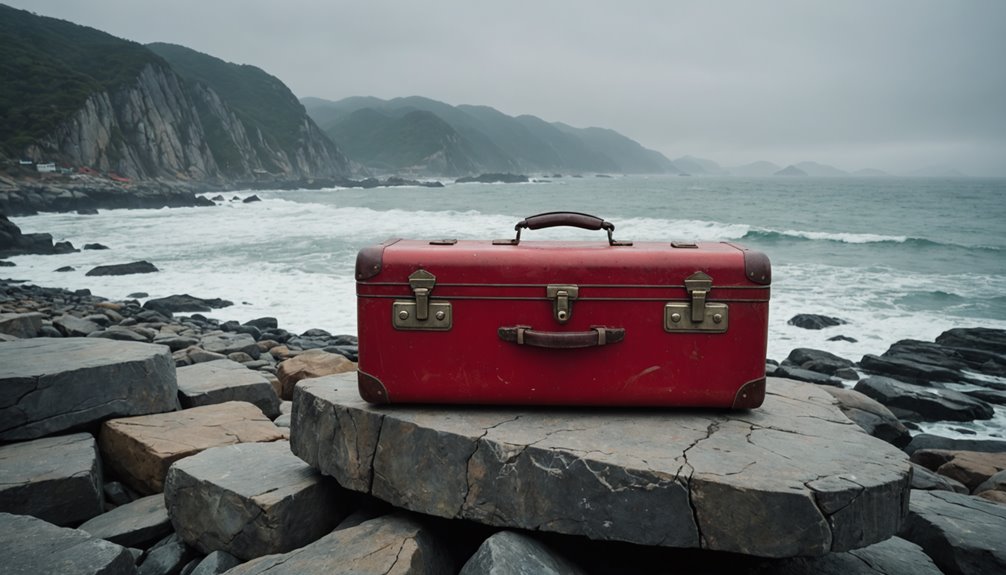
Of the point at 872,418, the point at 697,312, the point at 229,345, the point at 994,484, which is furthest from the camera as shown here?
the point at 229,345

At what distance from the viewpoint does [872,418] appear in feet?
16.9

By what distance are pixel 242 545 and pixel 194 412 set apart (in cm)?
143

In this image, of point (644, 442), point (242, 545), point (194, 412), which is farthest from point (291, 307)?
point (644, 442)

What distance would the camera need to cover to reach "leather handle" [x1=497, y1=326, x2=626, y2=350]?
2432mm

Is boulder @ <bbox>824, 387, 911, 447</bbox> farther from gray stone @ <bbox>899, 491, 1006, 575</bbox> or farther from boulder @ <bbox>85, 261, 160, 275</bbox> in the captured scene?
boulder @ <bbox>85, 261, 160, 275</bbox>

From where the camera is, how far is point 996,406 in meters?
7.19

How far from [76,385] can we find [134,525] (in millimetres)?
972

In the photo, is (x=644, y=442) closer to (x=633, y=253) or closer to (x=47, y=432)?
(x=633, y=253)

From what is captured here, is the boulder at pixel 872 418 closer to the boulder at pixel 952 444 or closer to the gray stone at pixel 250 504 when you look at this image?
the boulder at pixel 952 444

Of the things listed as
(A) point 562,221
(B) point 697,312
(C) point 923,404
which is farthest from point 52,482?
(C) point 923,404

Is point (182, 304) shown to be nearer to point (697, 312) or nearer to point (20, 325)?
point (20, 325)

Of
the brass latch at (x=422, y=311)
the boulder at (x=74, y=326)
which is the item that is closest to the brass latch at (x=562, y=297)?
the brass latch at (x=422, y=311)

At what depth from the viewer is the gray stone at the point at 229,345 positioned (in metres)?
7.09

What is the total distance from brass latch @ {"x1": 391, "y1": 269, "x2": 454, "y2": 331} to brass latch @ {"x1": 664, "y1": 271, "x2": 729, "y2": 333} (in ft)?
2.83
